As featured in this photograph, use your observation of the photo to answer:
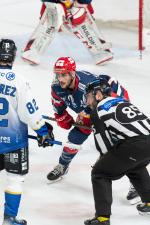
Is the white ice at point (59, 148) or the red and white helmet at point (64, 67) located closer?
the white ice at point (59, 148)

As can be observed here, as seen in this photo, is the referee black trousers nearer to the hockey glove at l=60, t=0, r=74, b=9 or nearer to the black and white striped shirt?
the black and white striped shirt

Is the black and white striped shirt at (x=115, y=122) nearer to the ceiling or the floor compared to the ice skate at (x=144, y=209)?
nearer to the ceiling

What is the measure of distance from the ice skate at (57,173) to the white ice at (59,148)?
49 millimetres

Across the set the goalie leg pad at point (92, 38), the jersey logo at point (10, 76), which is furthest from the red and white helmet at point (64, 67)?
the goalie leg pad at point (92, 38)

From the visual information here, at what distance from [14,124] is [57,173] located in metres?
1.06

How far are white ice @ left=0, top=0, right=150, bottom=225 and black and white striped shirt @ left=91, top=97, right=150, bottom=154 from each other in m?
0.61

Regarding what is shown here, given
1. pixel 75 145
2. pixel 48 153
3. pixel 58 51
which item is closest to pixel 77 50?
pixel 58 51

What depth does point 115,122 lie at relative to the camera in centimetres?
395

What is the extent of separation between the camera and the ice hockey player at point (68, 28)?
7.12m

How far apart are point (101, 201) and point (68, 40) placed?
4.98 metres

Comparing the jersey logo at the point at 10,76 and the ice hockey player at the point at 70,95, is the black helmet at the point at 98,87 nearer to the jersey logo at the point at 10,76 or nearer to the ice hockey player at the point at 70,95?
the ice hockey player at the point at 70,95

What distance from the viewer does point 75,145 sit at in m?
4.73

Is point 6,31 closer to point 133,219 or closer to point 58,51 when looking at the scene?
point 58,51

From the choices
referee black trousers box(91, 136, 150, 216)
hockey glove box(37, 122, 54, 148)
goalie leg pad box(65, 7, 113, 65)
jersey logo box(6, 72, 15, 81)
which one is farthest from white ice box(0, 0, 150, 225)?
jersey logo box(6, 72, 15, 81)
